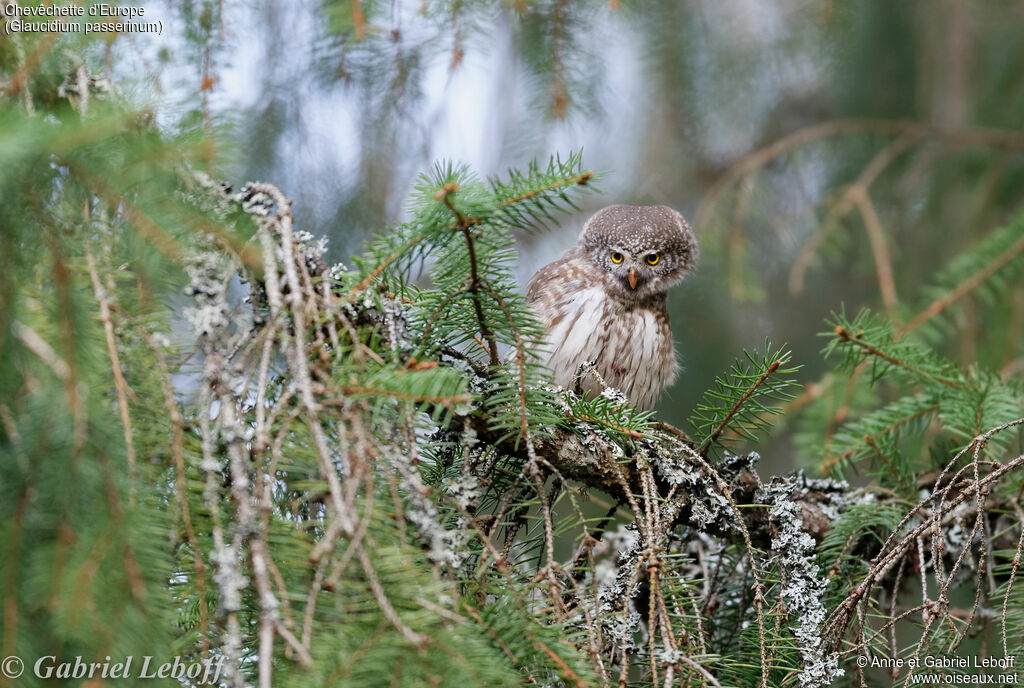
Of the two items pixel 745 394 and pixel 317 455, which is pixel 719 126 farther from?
pixel 317 455

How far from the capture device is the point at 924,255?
4336mm

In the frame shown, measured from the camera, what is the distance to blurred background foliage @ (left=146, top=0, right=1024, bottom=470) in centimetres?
284

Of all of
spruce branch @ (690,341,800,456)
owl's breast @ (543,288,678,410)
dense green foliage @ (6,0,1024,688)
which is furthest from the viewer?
owl's breast @ (543,288,678,410)

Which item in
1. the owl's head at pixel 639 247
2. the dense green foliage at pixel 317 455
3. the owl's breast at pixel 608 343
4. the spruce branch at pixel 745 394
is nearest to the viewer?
the dense green foliage at pixel 317 455

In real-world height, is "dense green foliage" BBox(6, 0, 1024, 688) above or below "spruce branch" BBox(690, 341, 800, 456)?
below

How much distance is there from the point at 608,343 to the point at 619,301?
7.4 inches

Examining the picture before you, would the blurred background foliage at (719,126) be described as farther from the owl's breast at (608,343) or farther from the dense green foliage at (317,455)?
the dense green foliage at (317,455)

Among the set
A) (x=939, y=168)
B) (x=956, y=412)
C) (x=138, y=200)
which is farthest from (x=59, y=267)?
(x=939, y=168)

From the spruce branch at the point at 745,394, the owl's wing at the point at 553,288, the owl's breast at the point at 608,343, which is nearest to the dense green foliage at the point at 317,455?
the spruce branch at the point at 745,394

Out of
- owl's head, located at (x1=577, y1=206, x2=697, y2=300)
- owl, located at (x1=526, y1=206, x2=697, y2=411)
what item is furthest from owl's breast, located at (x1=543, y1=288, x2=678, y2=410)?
owl's head, located at (x1=577, y1=206, x2=697, y2=300)

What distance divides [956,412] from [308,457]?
1.83 m

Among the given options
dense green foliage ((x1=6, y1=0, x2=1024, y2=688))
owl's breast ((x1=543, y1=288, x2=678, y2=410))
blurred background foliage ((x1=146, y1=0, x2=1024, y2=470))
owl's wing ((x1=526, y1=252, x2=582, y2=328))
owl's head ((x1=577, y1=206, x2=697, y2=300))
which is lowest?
dense green foliage ((x1=6, y1=0, x2=1024, y2=688))

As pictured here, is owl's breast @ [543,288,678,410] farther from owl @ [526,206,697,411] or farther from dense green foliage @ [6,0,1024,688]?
dense green foliage @ [6,0,1024,688]

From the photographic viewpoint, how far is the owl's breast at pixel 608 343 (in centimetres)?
281
